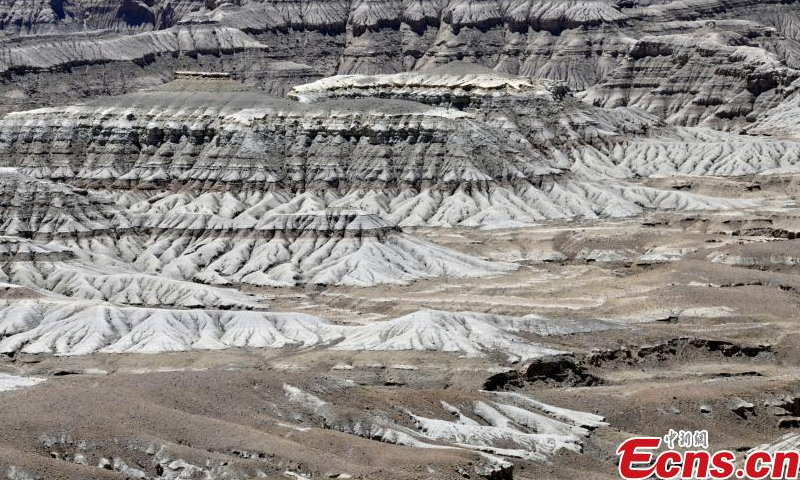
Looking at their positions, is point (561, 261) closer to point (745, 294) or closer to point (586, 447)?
point (745, 294)

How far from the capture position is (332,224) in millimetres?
166500

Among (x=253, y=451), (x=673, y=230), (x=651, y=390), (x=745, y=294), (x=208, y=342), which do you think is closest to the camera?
(x=253, y=451)

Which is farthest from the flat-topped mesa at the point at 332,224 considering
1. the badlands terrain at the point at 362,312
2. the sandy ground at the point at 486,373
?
the sandy ground at the point at 486,373

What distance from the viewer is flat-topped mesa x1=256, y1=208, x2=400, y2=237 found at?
16512cm

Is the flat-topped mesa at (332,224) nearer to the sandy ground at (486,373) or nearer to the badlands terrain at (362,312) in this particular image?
the badlands terrain at (362,312)

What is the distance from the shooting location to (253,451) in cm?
7881

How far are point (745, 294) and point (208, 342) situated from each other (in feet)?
146

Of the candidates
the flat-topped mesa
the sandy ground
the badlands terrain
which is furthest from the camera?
the flat-topped mesa

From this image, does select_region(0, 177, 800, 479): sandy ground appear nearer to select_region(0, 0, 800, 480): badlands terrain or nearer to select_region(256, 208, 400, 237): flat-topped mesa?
select_region(0, 0, 800, 480): badlands terrain

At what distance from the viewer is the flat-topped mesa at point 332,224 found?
16512 centimetres

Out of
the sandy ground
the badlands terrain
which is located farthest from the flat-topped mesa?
the sandy ground

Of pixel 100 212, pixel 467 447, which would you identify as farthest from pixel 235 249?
pixel 467 447

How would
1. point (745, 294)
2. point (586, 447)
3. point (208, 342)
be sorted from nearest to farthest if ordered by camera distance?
point (586, 447) → point (208, 342) → point (745, 294)

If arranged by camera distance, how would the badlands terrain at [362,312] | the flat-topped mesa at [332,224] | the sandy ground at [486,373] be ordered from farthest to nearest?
the flat-topped mesa at [332,224]
the badlands terrain at [362,312]
the sandy ground at [486,373]
